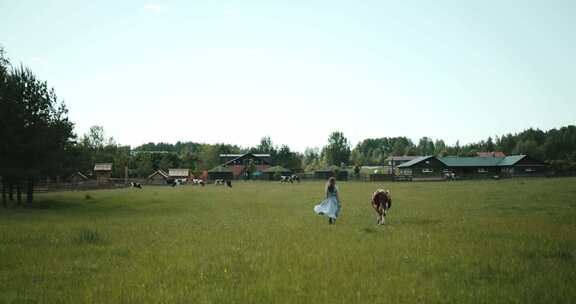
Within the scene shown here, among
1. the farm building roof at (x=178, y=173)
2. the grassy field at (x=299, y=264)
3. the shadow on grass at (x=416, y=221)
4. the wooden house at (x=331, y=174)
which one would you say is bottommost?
the shadow on grass at (x=416, y=221)

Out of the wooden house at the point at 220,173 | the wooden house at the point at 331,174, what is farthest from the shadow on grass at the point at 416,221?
the wooden house at the point at 220,173

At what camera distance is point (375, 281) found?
9.55m

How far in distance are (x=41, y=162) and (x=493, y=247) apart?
35.3 m

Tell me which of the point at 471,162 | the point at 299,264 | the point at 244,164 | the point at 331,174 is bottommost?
the point at 299,264

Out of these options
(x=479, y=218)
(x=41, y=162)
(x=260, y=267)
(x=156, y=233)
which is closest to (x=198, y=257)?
(x=260, y=267)

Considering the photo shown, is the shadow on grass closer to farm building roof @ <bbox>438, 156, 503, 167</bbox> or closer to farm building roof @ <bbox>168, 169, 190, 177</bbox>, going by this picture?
farm building roof @ <bbox>438, 156, 503, 167</bbox>

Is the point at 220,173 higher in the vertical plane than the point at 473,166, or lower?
lower

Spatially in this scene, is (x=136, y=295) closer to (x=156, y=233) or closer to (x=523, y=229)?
(x=156, y=233)

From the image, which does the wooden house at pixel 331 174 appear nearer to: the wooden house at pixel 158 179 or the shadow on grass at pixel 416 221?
the wooden house at pixel 158 179

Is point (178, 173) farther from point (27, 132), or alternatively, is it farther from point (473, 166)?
point (27, 132)

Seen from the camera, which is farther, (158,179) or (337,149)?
(337,149)

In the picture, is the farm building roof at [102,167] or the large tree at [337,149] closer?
the farm building roof at [102,167]

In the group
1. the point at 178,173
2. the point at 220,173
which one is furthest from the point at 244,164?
the point at 178,173

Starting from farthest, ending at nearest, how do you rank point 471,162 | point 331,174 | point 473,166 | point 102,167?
point 331,174, point 102,167, point 471,162, point 473,166
